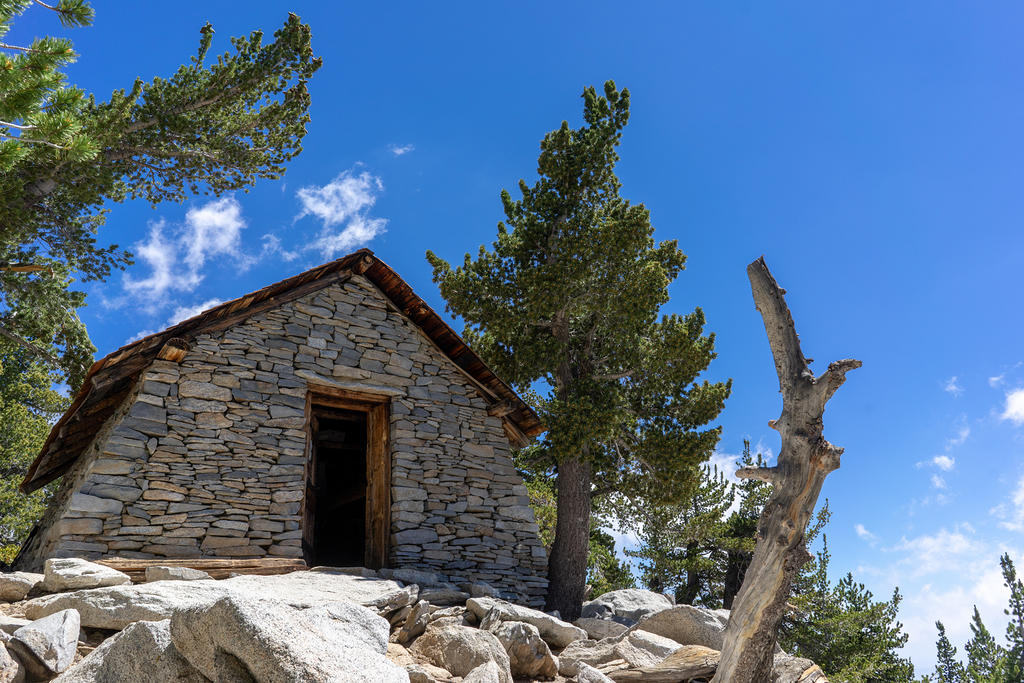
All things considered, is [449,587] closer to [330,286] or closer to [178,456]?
[178,456]

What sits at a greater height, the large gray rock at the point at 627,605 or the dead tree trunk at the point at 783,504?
the dead tree trunk at the point at 783,504

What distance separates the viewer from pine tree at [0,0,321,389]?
450 inches

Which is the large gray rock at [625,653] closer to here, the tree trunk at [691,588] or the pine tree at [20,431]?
the tree trunk at [691,588]

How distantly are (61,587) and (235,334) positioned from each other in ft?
11.9

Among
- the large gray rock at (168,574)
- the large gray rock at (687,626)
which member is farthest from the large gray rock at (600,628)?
the large gray rock at (168,574)

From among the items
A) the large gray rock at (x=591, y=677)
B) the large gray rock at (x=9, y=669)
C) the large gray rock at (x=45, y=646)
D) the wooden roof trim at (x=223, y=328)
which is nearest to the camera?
the large gray rock at (x=9, y=669)

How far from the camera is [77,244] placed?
1264 centimetres

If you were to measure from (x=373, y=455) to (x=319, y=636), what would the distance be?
6165 millimetres

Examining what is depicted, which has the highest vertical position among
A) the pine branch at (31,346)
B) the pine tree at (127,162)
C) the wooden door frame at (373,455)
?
the pine tree at (127,162)

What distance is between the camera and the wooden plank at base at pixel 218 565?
22.4 ft

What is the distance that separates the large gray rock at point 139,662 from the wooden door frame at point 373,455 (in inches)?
193

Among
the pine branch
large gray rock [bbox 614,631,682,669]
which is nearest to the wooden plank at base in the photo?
large gray rock [bbox 614,631,682,669]

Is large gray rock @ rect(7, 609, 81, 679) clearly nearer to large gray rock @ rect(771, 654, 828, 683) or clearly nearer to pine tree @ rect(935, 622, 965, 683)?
large gray rock @ rect(771, 654, 828, 683)

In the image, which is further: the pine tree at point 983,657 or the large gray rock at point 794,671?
the pine tree at point 983,657
